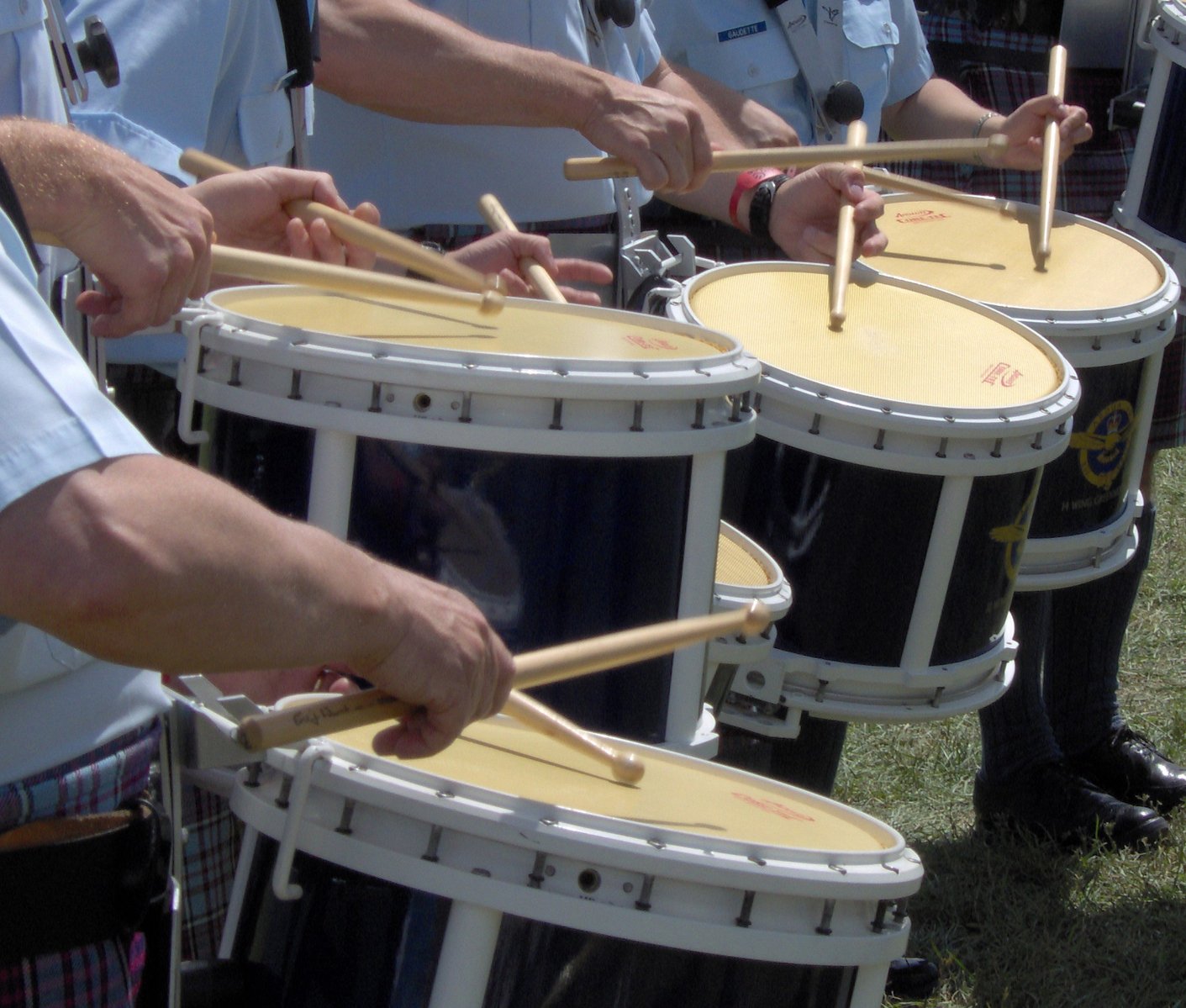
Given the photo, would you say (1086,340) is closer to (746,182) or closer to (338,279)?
(746,182)

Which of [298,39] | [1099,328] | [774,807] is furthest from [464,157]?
[774,807]

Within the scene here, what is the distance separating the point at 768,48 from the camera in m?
3.37

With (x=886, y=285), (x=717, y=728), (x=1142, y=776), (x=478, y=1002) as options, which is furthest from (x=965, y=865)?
(x=478, y=1002)

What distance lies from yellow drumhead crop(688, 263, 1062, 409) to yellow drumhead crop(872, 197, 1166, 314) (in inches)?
6.7

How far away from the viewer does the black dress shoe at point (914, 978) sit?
2.48 meters

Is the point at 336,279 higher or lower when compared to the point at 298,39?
lower

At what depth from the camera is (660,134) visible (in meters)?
2.55

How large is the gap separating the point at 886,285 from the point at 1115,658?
127cm

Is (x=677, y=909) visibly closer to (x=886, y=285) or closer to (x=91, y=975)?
(x=91, y=975)

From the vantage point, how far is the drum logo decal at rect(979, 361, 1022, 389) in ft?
7.50

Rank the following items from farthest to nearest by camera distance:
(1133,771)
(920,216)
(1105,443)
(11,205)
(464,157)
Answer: (1133,771)
(920,216)
(464,157)
(1105,443)
(11,205)

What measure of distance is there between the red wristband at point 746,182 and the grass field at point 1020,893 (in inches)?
48.1

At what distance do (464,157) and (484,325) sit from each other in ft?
3.31

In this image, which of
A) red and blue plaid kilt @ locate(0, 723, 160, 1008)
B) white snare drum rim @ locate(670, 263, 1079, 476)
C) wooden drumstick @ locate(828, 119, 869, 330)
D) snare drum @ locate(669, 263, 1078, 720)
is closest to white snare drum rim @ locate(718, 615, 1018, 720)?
snare drum @ locate(669, 263, 1078, 720)
